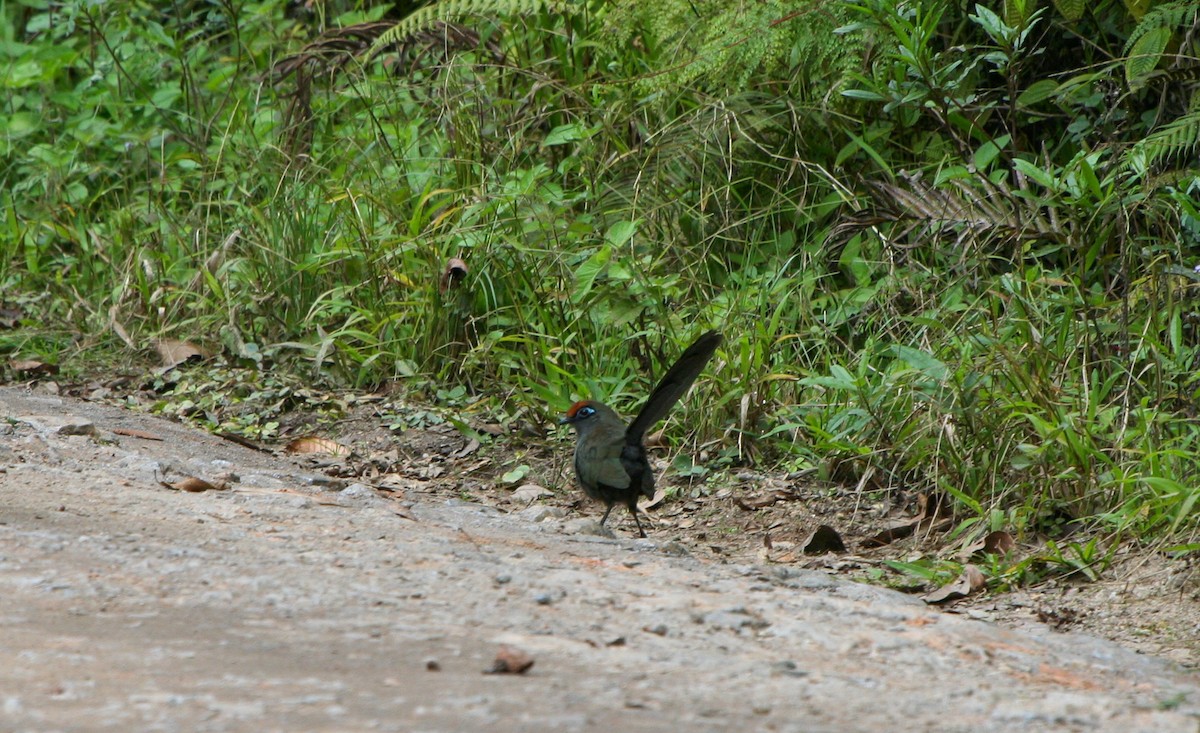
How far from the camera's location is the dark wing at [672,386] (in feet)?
14.5

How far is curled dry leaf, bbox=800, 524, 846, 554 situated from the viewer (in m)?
4.42

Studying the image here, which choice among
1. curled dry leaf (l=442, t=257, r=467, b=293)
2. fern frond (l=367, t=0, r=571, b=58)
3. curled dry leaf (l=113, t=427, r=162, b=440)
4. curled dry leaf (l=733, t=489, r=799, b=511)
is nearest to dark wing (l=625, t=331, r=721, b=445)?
curled dry leaf (l=733, t=489, r=799, b=511)

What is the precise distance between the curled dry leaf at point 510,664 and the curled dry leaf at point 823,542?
2.15 m

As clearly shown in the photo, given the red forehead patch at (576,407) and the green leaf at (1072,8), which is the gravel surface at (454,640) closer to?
the red forehead patch at (576,407)

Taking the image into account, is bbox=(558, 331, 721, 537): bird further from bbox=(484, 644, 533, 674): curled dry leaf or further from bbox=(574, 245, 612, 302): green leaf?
bbox=(484, 644, 533, 674): curled dry leaf

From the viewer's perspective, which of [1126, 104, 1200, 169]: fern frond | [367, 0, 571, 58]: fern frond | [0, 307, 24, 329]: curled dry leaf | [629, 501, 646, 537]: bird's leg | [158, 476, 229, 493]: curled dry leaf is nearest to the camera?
[158, 476, 229, 493]: curled dry leaf

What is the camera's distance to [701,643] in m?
2.68

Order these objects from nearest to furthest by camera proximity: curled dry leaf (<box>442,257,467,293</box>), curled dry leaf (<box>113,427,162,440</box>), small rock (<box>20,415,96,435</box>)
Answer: small rock (<box>20,415,96,435</box>), curled dry leaf (<box>113,427,162,440</box>), curled dry leaf (<box>442,257,467,293</box>)

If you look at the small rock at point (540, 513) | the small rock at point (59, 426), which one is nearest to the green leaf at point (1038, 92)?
the small rock at point (540, 513)

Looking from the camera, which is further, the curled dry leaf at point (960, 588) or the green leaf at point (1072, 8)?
the green leaf at point (1072, 8)

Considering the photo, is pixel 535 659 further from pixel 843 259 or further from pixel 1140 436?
pixel 843 259

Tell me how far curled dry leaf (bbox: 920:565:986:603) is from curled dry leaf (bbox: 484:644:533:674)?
5.97 ft

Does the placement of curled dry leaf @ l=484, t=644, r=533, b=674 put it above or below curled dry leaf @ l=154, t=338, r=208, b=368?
above

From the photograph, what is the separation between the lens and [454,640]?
2574 mm
